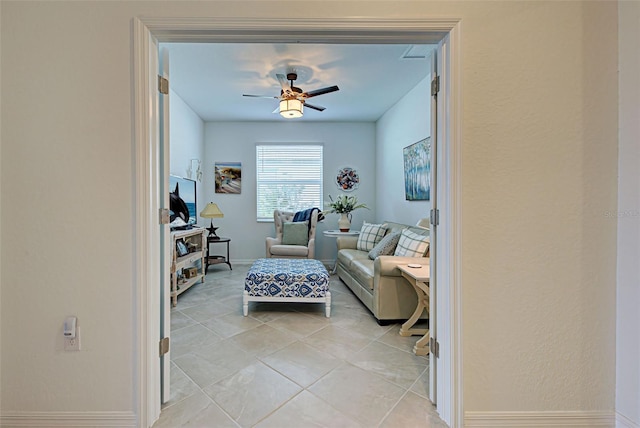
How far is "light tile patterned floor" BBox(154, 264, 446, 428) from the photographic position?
1.53 m

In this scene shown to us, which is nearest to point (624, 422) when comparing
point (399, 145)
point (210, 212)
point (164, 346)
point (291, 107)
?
point (164, 346)

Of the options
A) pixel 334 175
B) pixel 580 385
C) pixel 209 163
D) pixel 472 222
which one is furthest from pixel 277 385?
pixel 209 163

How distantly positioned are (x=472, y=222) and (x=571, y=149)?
1.97 feet

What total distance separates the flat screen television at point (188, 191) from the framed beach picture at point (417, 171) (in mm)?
3134

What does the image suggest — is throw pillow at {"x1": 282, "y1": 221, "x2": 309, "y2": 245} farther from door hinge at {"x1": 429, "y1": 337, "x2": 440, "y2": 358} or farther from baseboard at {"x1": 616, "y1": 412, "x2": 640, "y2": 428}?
baseboard at {"x1": 616, "y1": 412, "x2": 640, "y2": 428}

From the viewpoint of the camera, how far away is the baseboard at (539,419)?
142 centimetres

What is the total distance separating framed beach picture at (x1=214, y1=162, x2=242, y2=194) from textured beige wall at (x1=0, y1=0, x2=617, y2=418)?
4.04 m

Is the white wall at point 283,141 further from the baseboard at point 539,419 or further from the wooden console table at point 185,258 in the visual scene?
the baseboard at point 539,419

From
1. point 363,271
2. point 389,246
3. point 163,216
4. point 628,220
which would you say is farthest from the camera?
point 389,246

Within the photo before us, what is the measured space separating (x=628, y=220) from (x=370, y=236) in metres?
2.85

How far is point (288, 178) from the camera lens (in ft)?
18.0

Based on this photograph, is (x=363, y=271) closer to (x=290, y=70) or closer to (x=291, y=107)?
(x=291, y=107)

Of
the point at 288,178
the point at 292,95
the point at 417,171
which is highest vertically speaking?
the point at 292,95

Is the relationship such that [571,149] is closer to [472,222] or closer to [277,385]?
[472,222]
